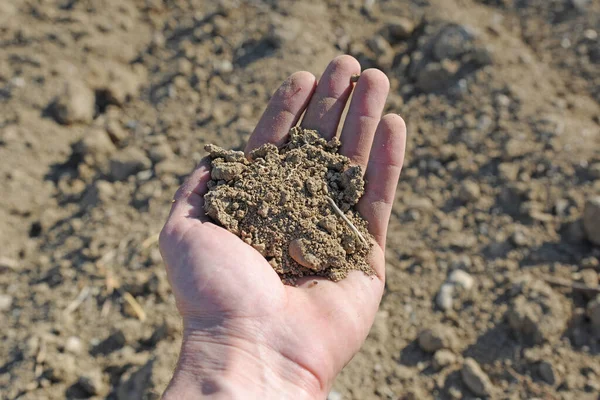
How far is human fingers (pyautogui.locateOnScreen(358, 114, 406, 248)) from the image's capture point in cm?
253

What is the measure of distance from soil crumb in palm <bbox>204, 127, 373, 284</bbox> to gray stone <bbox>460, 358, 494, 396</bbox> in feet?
3.08

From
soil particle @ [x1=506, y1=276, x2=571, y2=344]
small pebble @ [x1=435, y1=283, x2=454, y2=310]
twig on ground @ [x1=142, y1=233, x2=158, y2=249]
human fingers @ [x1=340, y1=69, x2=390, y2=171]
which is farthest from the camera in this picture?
twig on ground @ [x1=142, y1=233, x2=158, y2=249]

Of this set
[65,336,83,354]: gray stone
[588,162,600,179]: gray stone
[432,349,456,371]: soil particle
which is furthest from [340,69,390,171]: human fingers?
[65,336,83,354]: gray stone

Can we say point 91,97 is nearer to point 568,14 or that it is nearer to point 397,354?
point 397,354

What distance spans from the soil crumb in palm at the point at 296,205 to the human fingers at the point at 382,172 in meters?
0.06

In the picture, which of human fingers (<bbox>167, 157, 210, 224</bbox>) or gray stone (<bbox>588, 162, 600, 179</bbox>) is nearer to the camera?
human fingers (<bbox>167, 157, 210, 224</bbox>)

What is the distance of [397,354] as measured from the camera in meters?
3.07

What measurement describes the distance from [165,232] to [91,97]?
9.25 feet

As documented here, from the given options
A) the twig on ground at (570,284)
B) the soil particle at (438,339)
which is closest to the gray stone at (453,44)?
the twig on ground at (570,284)

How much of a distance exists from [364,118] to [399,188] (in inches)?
48.2

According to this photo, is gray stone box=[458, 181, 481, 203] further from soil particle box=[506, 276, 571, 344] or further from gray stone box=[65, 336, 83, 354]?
gray stone box=[65, 336, 83, 354]

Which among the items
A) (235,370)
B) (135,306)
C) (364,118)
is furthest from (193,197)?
(135,306)

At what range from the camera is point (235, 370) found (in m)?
2.03

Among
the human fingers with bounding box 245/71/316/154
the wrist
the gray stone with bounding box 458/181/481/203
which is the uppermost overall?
the human fingers with bounding box 245/71/316/154
